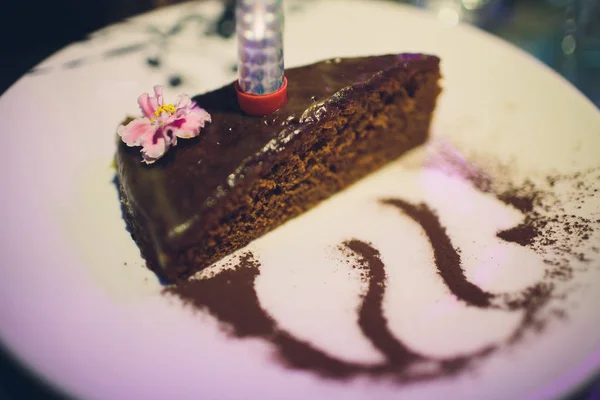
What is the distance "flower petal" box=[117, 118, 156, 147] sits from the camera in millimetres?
2049

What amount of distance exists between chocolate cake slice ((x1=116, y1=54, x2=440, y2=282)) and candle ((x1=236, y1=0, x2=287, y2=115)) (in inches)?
2.6

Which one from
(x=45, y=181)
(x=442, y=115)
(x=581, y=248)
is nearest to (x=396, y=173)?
(x=442, y=115)

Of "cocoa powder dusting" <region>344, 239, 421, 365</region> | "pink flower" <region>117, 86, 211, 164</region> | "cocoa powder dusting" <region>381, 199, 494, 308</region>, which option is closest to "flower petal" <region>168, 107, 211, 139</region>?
"pink flower" <region>117, 86, 211, 164</region>

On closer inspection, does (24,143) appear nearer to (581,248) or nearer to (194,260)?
(194,260)

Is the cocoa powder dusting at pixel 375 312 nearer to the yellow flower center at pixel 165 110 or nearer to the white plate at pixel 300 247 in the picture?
the white plate at pixel 300 247

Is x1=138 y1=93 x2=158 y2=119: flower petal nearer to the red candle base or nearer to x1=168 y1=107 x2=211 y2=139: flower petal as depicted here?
x1=168 y1=107 x2=211 y2=139: flower petal

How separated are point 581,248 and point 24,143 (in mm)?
2348

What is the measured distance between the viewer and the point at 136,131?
208 centimetres

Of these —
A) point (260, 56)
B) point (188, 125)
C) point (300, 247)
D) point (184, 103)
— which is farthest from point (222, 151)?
point (300, 247)

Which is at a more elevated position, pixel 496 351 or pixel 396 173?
pixel 396 173

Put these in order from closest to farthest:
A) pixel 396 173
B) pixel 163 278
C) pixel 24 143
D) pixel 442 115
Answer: pixel 163 278
pixel 24 143
pixel 396 173
pixel 442 115

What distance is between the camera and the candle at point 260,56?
1949 millimetres

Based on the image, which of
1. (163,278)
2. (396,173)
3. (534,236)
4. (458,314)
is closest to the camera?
(458,314)

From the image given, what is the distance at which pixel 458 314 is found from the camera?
1.90 m
